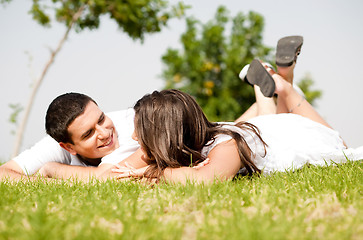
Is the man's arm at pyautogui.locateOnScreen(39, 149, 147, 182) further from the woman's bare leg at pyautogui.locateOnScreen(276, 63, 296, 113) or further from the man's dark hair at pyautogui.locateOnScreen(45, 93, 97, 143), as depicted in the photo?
the woman's bare leg at pyautogui.locateOnScreen(276, 63, 296, 113)

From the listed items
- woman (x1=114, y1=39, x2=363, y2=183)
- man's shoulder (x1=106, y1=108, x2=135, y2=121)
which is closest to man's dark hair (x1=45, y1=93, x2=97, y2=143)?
man's shoulder (x1=106, y1=108, x2=135, y2=121)

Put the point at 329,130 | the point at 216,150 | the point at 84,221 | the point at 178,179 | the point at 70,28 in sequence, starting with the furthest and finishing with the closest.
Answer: the point at 70,28
the point at 329,130
the point at 216,150
the point at 178,179
the point at 84,221

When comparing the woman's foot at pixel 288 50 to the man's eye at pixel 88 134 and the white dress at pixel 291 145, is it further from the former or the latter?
the man's eye at pixel 88 134

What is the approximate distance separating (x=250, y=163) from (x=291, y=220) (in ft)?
5.39

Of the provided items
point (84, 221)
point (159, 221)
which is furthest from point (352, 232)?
point (84, 221)

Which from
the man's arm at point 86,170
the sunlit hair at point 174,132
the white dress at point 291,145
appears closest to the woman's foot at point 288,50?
the white dress at point 291,145

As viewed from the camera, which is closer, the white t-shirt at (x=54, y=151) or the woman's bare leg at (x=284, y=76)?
the white t-shirt at (x=54, y=151)

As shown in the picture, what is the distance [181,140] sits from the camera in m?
3.45

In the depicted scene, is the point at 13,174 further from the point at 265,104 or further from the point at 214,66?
the point at 214,66

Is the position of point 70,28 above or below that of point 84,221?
above

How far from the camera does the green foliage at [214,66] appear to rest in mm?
14070

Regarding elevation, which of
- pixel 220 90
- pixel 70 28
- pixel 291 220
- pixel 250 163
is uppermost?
pixel 70 28

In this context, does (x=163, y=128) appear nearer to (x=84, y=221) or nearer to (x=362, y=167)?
(x=84, y=221)

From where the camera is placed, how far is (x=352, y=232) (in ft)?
5.64
